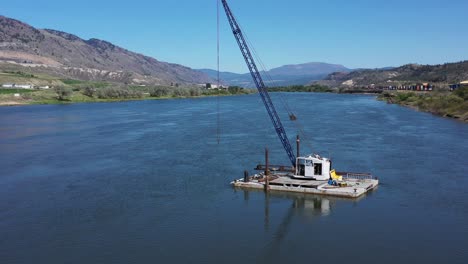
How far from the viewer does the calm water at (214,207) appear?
23.3 meters

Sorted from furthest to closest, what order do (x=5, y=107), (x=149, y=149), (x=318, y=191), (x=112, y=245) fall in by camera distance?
(x=5, y=107)
(x=149, y=149)
(x=318, y=191)
(x=112, y=245)

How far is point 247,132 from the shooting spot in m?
64.5

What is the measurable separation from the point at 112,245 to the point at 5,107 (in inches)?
4251

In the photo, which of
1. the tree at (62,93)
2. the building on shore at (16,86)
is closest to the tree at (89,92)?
A: the tree at (62,93)

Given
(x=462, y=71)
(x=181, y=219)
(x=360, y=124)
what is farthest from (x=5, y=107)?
(x=462, y=71)

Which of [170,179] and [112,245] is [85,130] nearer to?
[170,179]

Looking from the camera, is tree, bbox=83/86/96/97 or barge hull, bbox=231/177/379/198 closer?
barge hull, bbox=231/177/379/198

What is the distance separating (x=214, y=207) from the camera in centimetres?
3006

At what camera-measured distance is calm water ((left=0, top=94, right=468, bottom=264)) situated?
76.5 feet

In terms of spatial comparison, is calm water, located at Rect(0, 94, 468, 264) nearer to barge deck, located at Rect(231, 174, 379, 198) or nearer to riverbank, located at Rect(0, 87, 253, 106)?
barge deck, located at Rect(231, 174, 379, 198)

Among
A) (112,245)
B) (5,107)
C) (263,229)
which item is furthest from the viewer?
(5,107)

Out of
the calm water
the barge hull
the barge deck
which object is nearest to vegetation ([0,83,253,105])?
the calm water

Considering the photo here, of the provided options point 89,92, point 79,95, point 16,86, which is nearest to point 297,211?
point 79,95

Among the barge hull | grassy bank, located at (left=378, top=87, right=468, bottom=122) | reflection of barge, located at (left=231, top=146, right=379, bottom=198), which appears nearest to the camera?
the barge hull
